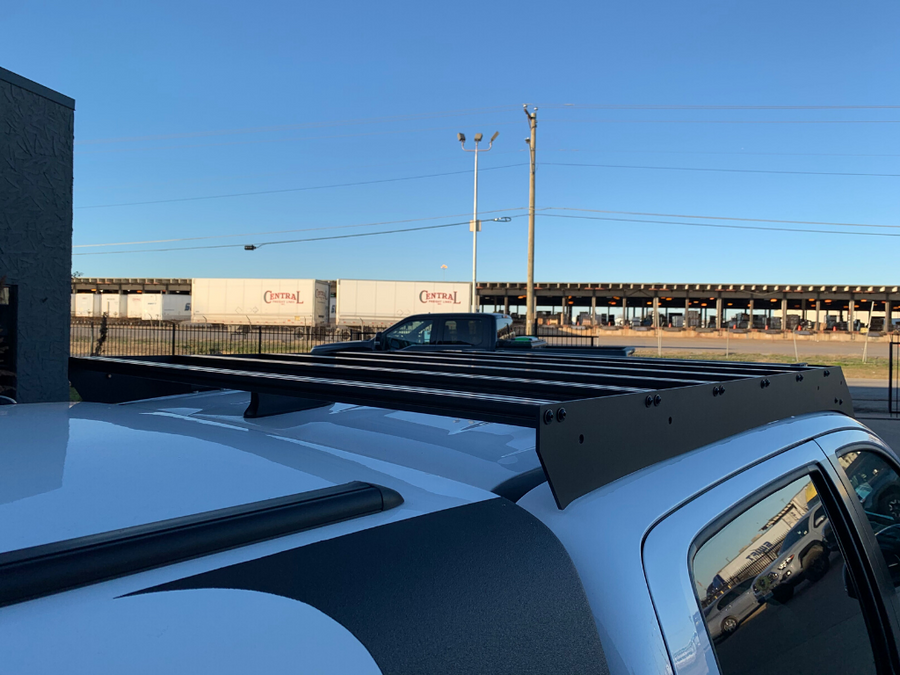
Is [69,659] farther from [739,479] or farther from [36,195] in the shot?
[36,195]

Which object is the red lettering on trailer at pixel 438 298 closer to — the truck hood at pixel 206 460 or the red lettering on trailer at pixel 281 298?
the red lettering on trailer at pixel 281 298

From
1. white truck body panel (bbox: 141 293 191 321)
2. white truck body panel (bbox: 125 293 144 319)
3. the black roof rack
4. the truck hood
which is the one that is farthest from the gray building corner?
white truck body panel (bbox: 125 293 144 319)

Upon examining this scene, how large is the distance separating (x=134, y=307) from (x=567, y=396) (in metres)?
63.2

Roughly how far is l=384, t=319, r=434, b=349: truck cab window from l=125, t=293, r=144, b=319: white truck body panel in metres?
51.2

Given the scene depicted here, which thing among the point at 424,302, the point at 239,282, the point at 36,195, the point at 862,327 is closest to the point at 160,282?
the point at 239,282

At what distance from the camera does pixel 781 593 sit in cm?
150

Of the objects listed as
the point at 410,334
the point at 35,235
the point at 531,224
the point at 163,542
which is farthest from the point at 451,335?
the point at 531,224

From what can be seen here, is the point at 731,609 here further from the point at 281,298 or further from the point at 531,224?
the point at 281,298

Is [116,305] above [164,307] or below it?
above

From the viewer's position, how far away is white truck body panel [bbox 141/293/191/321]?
55531mm

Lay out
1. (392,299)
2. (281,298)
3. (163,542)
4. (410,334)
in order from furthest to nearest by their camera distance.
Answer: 1. (281,298)
2. (392,299)
3. (410,334)
4. (163,542)

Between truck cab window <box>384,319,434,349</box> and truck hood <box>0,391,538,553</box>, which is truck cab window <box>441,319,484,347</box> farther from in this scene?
truck hood <box>0,391,538,553</box>

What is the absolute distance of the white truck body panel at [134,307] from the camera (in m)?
56.0

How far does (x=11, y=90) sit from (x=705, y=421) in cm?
953
